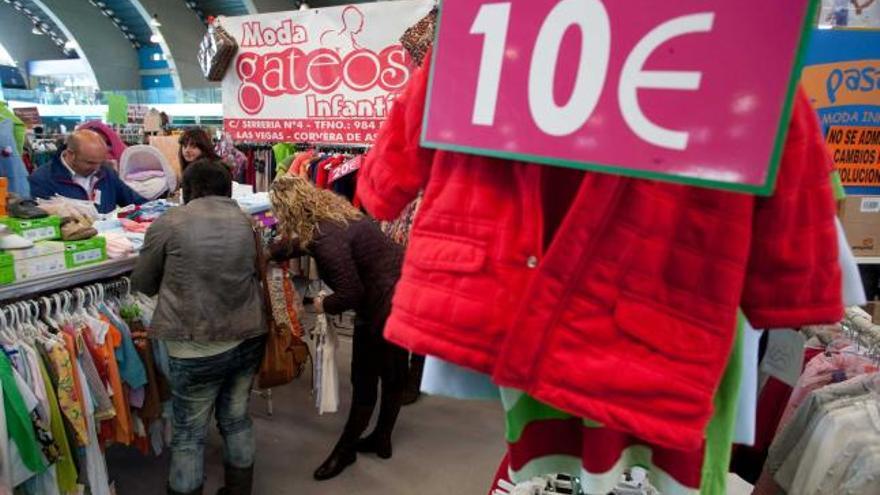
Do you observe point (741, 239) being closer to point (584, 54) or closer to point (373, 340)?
point (584, 54)

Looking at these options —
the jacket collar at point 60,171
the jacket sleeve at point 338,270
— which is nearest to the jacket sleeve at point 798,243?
the jacket sleeve at point 338,270

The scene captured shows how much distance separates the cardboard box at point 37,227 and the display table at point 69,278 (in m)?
0.16

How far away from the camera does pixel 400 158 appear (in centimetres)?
92

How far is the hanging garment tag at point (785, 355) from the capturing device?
118 cm

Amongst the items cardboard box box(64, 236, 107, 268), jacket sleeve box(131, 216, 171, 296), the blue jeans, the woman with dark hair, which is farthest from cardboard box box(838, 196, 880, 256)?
the woman with dark hair

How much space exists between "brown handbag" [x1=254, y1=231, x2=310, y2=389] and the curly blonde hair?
0.60 ft

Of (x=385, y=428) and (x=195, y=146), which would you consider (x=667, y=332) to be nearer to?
(x=385, y=428)

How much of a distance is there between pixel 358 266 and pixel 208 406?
0.94 m

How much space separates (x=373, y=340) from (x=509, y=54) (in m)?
2.33

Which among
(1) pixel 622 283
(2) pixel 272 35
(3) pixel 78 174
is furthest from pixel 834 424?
(3) pixel 78 174

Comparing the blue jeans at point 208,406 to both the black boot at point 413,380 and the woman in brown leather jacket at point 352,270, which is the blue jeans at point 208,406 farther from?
the black boot at point 413,380

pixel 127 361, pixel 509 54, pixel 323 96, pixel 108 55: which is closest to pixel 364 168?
pixel 509 54

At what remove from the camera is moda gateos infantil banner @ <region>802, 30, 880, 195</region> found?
2211mm

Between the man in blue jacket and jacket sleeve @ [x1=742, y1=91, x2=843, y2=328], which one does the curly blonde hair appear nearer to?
the man in blue jacket
